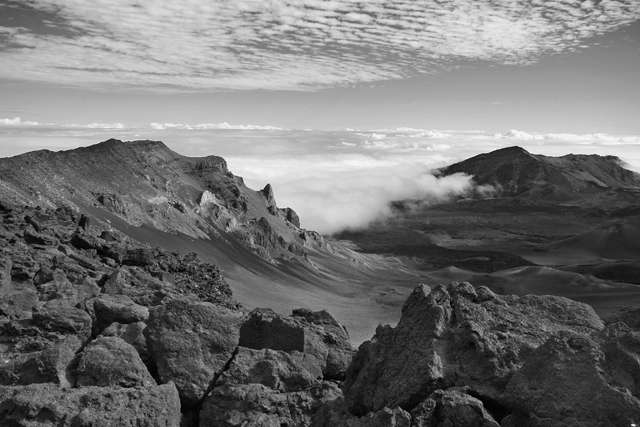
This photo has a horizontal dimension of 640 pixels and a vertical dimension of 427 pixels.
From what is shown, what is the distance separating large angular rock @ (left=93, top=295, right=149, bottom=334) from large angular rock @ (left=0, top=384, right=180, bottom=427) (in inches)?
160

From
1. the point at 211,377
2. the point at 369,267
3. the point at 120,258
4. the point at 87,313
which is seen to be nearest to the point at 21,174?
the point at 120,258

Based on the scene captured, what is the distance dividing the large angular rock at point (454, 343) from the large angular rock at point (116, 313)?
19.6 feet

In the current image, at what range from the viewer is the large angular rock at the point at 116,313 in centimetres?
1475

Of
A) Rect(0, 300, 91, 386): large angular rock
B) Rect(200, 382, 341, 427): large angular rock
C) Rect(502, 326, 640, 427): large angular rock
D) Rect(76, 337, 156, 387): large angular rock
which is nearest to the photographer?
Rect(502, 326, 640, 427): large angular rock

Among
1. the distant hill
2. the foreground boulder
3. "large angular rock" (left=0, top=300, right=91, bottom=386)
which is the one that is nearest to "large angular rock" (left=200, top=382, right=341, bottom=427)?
the foreground boulder

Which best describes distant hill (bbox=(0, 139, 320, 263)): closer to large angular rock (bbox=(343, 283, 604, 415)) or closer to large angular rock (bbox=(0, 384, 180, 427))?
large angular rock (bbox=(0, 384, 180, 427))

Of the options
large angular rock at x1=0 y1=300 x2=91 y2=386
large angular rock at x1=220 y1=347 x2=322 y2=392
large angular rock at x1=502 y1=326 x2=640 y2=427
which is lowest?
large angular rock at x1=0 y1=300 x2=91 y2=386

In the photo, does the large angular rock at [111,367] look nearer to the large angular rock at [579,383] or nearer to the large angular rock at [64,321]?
the large angular rock at [64,321]

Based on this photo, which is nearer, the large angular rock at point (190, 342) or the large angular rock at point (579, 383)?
the large angular rock at point (579, 383)

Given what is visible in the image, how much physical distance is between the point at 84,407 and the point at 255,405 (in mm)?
3132

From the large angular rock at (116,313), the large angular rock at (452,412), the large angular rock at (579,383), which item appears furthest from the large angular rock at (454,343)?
the large angular rock at (116,313)

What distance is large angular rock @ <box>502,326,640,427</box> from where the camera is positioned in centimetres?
883

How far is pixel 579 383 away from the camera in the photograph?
9.30 m

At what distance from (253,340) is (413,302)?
4407mm
